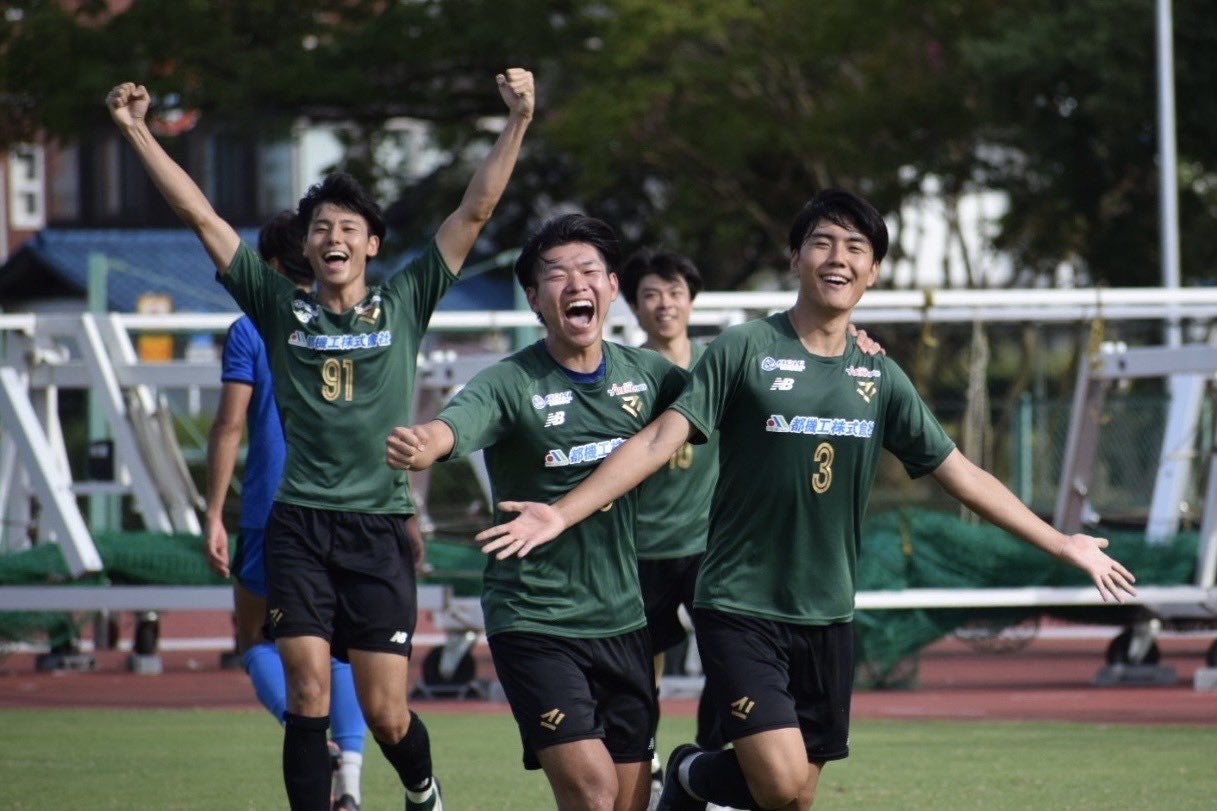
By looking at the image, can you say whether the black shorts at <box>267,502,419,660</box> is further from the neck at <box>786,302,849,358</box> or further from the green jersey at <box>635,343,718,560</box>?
the neck at <box>786,302,849,358</box>

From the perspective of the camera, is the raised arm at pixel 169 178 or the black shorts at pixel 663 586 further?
the black shorts at pixel 663 586

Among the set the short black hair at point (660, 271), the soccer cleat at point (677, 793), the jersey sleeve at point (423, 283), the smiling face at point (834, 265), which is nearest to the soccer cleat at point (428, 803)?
the soccer cleat at point (677, 793)

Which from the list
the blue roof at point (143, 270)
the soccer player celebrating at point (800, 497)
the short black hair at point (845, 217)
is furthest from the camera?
the blue roof at point (143, 270)

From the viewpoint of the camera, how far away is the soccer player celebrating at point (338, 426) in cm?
711

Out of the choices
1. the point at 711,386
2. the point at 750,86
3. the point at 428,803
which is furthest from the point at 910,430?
the point at 750,86

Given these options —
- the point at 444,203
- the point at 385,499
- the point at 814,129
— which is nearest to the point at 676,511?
the point at 385,499

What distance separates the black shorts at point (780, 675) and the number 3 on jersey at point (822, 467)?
405 millimetres

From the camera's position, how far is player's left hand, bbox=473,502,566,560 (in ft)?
18.0

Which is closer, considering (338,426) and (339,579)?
(338,426)

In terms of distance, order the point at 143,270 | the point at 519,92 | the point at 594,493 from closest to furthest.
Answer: the point at 594,493
the point at 519,92
the point at 143,270

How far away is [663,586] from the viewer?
27.4 ft

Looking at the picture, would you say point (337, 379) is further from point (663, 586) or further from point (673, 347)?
point (673, 347)

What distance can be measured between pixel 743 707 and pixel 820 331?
1114mm

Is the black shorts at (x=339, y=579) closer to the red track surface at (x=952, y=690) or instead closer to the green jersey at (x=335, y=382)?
the green jersey at (x=335, y=382)
